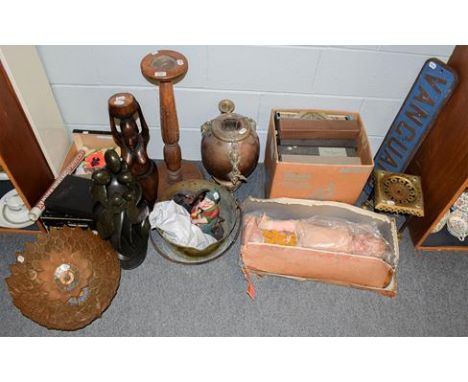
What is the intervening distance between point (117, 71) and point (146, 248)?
2.77 feet

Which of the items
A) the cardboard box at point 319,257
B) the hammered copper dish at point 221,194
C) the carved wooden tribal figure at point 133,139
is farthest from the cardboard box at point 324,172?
the carved wooden tribal figure at point 133,139

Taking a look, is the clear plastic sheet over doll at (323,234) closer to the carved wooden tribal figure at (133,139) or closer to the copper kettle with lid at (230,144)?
the copper kettle with lid at (230,144)

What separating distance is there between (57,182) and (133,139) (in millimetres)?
462

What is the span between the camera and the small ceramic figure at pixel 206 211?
1.79m

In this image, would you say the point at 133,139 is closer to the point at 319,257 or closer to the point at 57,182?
the point at 57,182

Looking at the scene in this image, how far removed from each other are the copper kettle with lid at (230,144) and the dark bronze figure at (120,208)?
0.39 meters

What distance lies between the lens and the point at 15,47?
5.22 feet

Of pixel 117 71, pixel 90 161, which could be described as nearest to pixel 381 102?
pixel 117 71

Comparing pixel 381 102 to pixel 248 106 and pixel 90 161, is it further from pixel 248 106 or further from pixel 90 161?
pixel 90 161

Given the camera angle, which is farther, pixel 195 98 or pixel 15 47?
pixel 195 98

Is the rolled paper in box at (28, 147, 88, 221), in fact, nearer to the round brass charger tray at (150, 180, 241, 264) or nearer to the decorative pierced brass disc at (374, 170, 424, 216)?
the round brass charger tray at (150, 180, 241, 264)

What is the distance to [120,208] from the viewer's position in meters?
1.57

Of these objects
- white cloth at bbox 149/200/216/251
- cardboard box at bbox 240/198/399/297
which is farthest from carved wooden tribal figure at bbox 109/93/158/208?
cardboard box at bbox 240/198/399/297

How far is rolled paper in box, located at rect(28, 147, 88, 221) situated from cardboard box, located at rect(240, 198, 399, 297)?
876 millimetres
